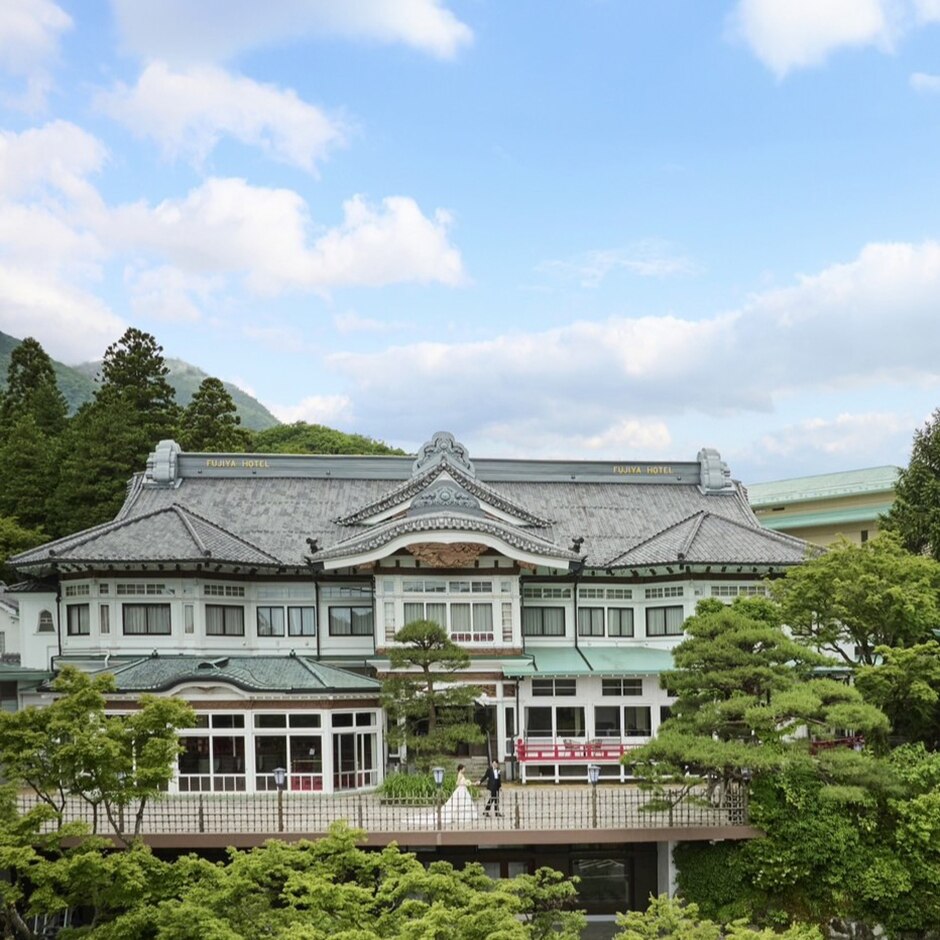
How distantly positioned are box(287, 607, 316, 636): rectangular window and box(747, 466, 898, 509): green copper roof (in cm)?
3340

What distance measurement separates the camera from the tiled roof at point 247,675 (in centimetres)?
2592

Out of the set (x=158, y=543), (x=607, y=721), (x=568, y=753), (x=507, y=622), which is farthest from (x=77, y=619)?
(x=607, y=721)

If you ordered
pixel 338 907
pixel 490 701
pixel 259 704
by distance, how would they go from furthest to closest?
pixel 490 701, pixel 259 704, pixel 338 907

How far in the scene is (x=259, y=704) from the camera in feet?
85.8

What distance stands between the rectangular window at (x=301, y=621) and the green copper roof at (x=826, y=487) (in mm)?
33399

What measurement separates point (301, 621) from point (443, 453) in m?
6.65

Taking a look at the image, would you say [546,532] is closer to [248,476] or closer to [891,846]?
[248,476]

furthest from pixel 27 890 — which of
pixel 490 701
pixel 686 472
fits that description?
pixel 686 472

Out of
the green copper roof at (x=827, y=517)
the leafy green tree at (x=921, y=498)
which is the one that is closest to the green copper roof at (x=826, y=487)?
the green copper roof at (x=827, y=517)

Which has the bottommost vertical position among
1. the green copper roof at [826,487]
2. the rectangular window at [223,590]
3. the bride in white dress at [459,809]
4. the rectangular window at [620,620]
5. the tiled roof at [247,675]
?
the bride in white dress at [459,809]

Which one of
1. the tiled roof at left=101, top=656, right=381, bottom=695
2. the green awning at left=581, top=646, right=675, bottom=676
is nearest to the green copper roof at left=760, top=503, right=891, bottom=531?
the green awning at left=581, top=646, right=675, bottom=676

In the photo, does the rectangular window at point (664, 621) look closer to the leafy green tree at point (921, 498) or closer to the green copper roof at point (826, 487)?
the leafy green tree at point (921, 498)

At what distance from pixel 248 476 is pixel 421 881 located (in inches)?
841

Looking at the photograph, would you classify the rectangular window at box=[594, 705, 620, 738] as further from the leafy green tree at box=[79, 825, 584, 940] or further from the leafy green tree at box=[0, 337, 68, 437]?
the leafy green tree at box=[0, 337, 68, 437]
